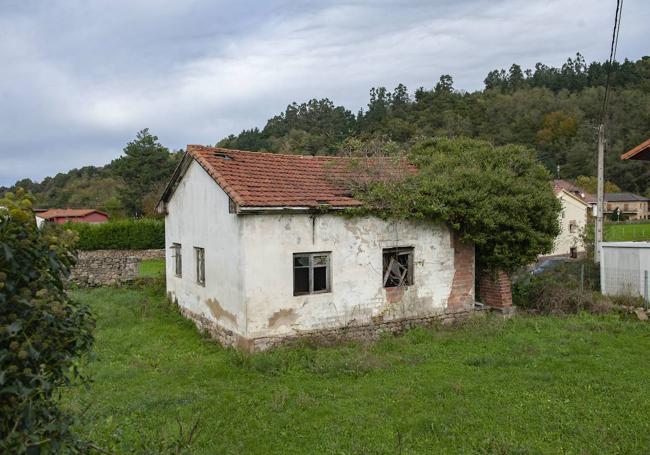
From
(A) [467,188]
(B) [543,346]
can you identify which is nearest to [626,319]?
(B) [543,346]

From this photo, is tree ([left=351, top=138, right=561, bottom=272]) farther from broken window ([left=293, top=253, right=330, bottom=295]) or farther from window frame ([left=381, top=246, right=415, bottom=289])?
broken window ([left=293, top=253, right=330, bottom=295])

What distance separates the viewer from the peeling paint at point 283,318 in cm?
1108

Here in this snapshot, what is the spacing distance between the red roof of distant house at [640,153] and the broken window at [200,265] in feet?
39.8

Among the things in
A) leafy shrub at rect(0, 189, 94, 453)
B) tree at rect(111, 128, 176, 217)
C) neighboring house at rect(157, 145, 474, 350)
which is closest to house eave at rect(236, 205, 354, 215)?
neighboring house at rect(157, 145, 474, 350)

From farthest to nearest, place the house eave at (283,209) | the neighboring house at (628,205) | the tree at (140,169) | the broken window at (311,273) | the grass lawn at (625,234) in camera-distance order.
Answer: the neighboring house at (628,205) < the tree at (140,169) < the grass lawn at (625,234) < the broken window at (311,273) < the house eave at (283,209)

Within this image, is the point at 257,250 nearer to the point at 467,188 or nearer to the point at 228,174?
the point at 228,174

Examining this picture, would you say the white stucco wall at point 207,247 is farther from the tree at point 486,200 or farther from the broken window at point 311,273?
the tree at point 486,200

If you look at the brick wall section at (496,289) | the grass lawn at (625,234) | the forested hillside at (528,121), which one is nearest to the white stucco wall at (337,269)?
the brick wall section at (496,289)

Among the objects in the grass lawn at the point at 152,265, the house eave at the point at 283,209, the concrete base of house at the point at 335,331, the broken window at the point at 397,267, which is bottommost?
the grass lawn at the point at 152,265

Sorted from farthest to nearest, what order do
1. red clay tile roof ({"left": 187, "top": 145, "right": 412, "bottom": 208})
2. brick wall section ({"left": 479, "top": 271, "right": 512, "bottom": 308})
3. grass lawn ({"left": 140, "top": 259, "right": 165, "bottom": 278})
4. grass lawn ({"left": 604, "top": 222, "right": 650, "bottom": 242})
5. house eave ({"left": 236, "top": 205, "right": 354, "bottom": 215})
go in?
grass lawn ({"left": 604, "top": 222, "right": 650, "bottom": 242}) < grass lawn ({"left": 140, "top": 259, "right": 165, "bottom": 278}) < brick wall section ({"left": 479, "top": 271, "right": 512, "bottom": 308}) < red clay tile roof ({"left": 187, "top": 145, "right": 412, "bottom": 208}) < house eave ({"left": 236, "top": 205, "right": 354, "bottom": 215})

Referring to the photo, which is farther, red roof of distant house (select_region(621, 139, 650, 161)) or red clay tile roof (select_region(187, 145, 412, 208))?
red roof of distant house (select_region(621, 139, 650, 161))

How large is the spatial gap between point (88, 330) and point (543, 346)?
1033 centimetres

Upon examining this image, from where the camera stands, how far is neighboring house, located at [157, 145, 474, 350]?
11000mm

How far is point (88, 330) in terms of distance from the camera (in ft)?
9.74
